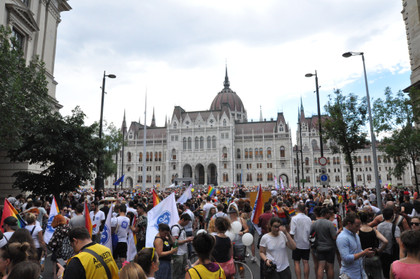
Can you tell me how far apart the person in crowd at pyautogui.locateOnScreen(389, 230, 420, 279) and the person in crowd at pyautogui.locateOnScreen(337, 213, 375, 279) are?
1.72m

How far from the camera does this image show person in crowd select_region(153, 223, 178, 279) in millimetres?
5133

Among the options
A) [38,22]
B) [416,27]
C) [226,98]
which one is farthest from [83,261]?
[226,98]

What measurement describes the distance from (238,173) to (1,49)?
67.5m

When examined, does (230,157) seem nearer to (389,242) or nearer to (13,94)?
(13,94)

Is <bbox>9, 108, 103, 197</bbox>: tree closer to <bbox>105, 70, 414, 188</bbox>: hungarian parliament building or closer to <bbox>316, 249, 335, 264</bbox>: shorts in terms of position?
<bbox>316, 249, 335, 264</bbox>: shorts

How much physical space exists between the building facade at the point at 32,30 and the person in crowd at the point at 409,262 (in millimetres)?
18090

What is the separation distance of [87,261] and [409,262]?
3708mm

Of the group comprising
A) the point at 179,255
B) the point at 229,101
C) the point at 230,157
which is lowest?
the point at 179,255

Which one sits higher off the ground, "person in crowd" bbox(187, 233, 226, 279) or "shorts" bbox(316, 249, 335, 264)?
"person in crowd" bbox(187, 233, 226, 279)

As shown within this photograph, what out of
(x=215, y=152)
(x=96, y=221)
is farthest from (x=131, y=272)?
(x=215, y=152)

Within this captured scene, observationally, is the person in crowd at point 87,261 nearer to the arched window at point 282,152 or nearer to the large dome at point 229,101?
the arched window at point 282,152

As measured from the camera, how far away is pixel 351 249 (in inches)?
199

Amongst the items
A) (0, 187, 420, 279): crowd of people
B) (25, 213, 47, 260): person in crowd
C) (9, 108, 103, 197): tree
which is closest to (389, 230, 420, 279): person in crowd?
(0, 187, 420, 279): crowd of people

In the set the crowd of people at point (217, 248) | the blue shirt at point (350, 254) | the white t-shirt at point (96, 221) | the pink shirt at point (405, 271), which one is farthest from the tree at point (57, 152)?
the pink shirt at point (405, 271)
